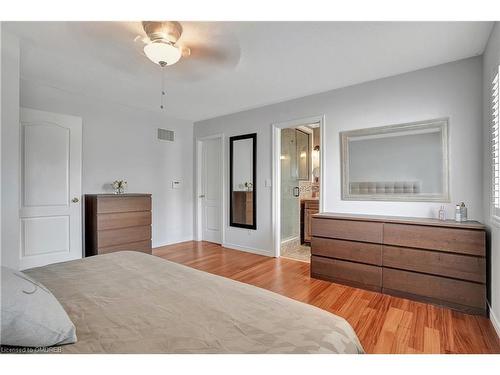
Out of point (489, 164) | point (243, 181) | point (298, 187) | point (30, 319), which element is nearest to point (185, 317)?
point (30, 319)

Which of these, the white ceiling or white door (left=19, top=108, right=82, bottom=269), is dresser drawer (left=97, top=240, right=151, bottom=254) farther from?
the white ceiling

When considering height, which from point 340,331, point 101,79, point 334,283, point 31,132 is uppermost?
point 101,79

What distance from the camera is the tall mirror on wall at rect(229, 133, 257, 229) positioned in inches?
166

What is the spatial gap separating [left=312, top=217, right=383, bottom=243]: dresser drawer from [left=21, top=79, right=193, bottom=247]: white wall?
2780 mm

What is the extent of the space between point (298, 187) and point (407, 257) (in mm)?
2834

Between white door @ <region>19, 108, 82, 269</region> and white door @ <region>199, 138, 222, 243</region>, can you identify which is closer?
white door @ <region>19, 108, 82, 269</region>

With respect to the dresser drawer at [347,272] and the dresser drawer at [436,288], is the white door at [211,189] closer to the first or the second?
the dresser drawer at [347,272]

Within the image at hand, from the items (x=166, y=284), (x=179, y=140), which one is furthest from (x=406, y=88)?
(x=179, y=140)

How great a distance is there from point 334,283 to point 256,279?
34.7 inches

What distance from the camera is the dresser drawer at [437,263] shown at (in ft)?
7.14

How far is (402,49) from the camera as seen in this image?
2.31 m

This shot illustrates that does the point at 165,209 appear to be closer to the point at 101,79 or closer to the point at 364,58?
the point at 101,79

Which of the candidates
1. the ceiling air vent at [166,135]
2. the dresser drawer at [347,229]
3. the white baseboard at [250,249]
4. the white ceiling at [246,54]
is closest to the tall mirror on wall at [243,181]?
the white baseboard at [250,249]

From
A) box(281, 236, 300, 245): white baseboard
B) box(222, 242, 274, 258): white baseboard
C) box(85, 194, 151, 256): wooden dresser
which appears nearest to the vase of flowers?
Result: box(85, 194, 151, 256): wooden dresser
